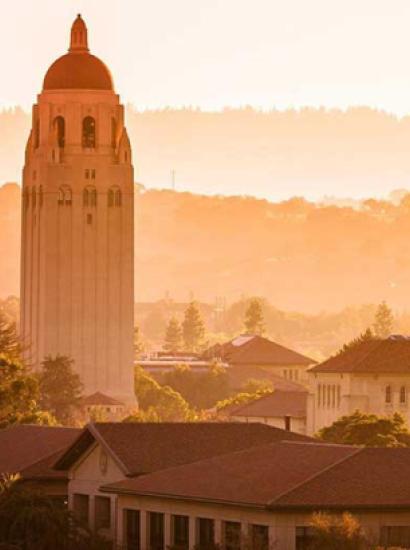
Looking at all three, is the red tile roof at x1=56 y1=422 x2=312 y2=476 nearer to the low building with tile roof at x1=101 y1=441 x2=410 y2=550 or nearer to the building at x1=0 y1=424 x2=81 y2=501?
the building at x1=0 y1=424 x2=81 y2=501

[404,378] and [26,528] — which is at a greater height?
[404,378]

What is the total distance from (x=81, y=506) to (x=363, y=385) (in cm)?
10629

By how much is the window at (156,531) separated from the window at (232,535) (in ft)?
12.2

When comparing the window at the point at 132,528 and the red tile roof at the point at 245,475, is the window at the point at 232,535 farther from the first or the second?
the window at the point at 132,528

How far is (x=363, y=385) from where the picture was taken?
193500mm

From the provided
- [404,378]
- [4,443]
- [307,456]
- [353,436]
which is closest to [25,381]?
[353,436]

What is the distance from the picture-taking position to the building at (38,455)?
91.4m

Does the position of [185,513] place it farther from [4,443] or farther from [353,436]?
[353,436]

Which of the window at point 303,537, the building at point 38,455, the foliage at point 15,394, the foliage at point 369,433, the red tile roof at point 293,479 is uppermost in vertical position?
the foliage at point 15,394

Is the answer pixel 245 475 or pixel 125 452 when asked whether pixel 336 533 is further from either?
pixel 125 452

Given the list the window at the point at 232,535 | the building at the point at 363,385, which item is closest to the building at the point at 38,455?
the window at the point at 232,535

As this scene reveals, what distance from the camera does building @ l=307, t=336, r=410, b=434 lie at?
191 meters

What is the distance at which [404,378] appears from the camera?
192m

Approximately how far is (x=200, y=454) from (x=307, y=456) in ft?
25.4
